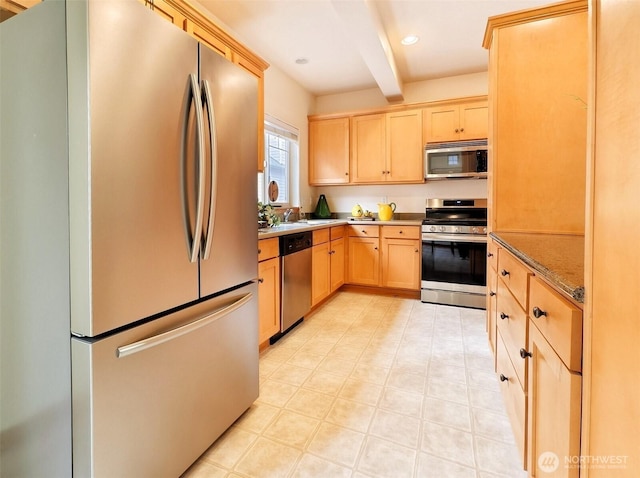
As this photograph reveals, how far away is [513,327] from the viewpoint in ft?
4.44

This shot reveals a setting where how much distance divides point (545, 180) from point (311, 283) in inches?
76.8

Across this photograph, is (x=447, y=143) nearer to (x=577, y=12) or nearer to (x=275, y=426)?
(x=577, y=12)

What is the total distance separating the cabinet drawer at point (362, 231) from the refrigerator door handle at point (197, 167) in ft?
9.13

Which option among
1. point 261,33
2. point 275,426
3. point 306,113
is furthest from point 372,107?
point 275,426

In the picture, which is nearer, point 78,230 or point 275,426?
point 78,230

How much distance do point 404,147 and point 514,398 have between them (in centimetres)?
309

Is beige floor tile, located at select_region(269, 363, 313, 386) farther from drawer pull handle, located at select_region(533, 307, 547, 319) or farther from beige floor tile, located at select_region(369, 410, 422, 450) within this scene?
drawer pull handle, located at select_region(533, 307, 547, 319)

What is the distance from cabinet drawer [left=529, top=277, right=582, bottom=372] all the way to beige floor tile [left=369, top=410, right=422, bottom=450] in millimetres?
813

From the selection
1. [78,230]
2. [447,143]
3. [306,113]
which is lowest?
[78,230]

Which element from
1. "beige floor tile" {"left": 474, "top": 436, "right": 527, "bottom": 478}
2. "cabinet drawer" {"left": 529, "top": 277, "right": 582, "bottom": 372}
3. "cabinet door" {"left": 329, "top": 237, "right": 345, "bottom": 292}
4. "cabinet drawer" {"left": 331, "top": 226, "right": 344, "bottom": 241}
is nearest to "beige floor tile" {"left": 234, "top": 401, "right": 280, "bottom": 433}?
"beige floor tile" {"left": 474, "top": 436, "right": 527, "bottom": 478}

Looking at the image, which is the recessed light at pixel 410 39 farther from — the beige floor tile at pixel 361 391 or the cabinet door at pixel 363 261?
the beige floor tile at pixel 361 391

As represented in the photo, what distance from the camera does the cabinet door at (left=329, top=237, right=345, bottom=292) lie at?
137 inches

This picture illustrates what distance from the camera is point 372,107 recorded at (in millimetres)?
4105

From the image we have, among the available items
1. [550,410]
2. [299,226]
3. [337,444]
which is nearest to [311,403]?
[337,444]
